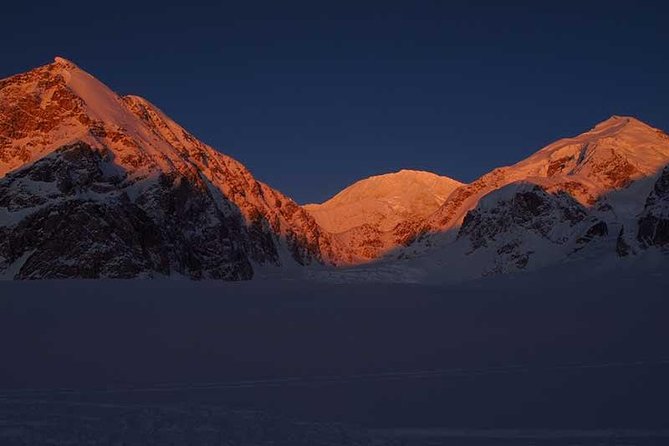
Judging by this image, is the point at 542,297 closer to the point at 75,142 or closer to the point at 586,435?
the point at 586,435

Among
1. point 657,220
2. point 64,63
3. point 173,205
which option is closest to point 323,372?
point 657,220

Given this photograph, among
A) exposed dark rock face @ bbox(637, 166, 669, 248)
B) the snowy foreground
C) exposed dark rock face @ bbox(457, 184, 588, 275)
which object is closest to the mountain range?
exposed dark rock face @ bbox(637, 166, 669, 248)

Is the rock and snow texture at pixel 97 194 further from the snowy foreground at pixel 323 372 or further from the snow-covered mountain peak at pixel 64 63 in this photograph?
the snowy foreground at pixel 323 372

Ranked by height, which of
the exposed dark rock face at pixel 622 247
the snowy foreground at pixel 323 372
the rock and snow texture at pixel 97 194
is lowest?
the snowy foreground at pixel 323 372

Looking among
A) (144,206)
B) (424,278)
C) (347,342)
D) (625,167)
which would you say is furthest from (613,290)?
(625,167)

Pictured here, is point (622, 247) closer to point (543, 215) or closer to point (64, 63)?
point (543, 215)

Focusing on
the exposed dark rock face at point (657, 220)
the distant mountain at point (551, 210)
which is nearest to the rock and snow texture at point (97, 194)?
the distant mountain at point (551, 210)
